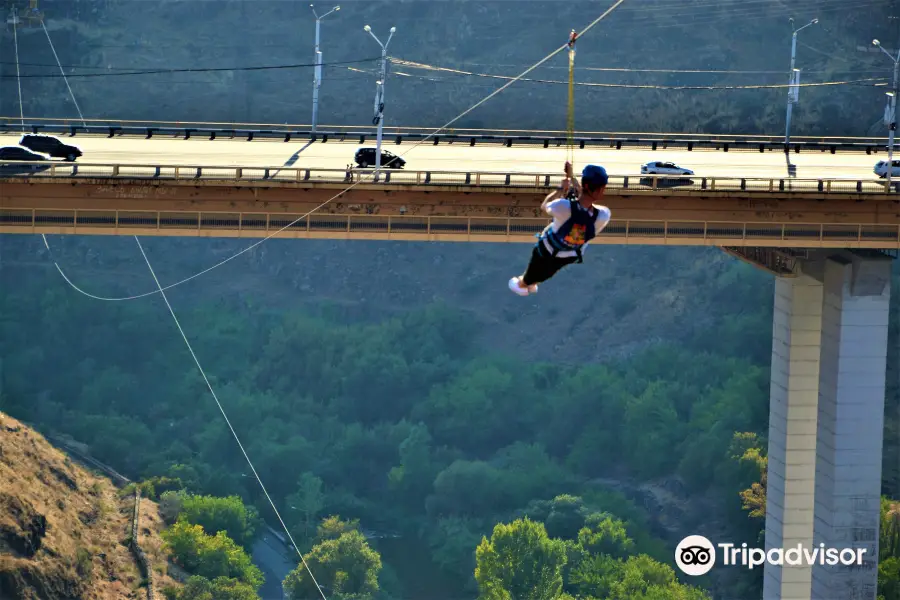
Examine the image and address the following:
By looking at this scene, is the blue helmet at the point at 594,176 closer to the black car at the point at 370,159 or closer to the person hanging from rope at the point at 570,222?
the person hanging from rope at the point at 570,222

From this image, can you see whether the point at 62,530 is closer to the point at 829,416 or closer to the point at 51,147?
the point at 51,147

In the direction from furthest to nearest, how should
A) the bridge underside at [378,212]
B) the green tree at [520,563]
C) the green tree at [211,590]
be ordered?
the green tree at [520,563] < the green tree at [211,590] < the bridge underside at [378,212]

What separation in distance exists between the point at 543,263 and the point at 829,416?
54860mm

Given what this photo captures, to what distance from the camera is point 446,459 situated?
181 m

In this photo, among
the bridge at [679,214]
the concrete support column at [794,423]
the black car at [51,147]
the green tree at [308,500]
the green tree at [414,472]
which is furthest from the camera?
the green tree at [414,472]

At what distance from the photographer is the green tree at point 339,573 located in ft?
443

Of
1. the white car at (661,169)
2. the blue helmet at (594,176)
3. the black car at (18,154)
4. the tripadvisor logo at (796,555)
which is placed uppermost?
the white car at (661,169)

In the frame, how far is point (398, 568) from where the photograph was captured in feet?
522

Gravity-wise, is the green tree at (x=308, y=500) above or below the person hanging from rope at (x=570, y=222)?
below

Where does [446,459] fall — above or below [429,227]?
below

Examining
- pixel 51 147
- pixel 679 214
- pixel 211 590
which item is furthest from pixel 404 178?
pixel 211 590

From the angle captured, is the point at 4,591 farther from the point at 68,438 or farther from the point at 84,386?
the point at 84,386

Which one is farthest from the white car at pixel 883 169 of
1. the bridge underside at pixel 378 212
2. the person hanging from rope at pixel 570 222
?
the person hanging from rope at pixel 570 222

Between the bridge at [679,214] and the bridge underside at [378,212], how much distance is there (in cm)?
8
